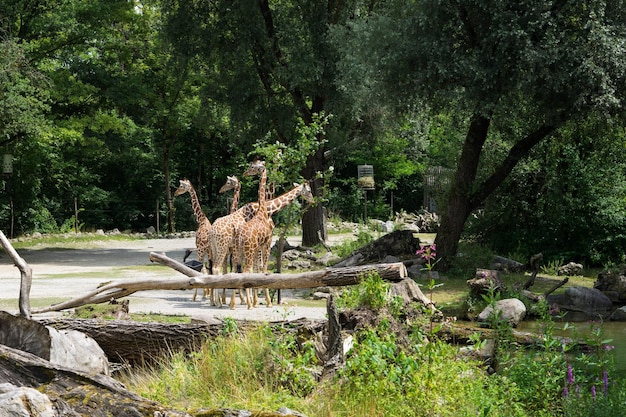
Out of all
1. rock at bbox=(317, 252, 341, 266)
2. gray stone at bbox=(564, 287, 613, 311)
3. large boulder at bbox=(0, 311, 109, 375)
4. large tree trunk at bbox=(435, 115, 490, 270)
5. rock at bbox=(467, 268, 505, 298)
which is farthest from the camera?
rock at bbox=(317, 252, 341, 266)

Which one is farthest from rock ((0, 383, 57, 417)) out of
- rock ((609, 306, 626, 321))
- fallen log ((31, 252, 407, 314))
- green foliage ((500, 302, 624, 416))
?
rock ((609, 306, 626, 321))

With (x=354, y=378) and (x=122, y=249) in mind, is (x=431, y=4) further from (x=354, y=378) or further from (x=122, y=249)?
(x=122, y=249)

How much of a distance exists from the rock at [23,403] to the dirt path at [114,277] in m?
4.67

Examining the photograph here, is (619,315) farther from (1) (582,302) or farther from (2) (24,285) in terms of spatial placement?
(2) (24,285)

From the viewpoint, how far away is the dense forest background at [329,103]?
55.7ft

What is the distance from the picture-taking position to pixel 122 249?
1155 inches

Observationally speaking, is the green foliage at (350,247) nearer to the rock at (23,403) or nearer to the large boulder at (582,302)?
the large boulder at (582,302)

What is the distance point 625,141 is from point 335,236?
1432 cm

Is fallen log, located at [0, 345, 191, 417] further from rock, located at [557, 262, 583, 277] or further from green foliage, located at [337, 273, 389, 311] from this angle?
rock, located at [557, 262, 583, 277]

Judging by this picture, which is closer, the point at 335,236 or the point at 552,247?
the point at 552,247

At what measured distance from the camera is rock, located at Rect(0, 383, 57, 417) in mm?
4281

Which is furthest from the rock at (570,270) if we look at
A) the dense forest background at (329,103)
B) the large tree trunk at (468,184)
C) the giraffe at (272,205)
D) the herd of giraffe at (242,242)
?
the herd of giraffe at (242,242)

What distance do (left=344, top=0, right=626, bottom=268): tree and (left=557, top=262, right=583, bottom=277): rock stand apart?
10.6 ft

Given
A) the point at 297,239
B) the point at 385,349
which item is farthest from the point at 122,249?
the point at 385,349
